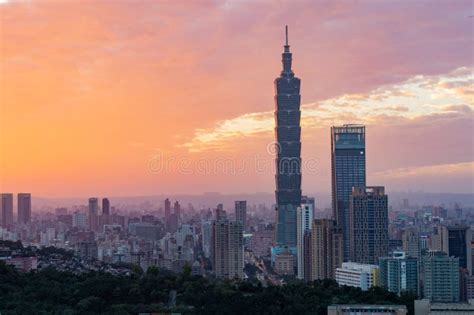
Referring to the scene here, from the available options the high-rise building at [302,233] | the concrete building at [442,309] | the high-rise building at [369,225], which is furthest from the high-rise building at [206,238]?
the concrete building at [442,309]

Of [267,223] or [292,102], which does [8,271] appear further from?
[292,102]

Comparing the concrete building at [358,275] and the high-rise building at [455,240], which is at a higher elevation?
the high-rise building at [455,240]

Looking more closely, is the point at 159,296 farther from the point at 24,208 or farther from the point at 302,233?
the point at 302,233

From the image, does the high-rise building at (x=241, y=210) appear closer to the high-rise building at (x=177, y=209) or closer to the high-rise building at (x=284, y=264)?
the high-rise building at (x=284, y=264)

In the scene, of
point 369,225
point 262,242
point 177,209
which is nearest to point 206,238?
point 177,209

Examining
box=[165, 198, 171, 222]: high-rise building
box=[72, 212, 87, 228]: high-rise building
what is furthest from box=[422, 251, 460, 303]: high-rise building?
box=[72, 212, 87, 228]: high-rise building

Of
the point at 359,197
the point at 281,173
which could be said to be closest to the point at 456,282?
the point at 359,197
